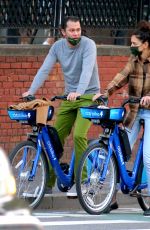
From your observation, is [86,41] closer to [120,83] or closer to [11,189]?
[120,83]

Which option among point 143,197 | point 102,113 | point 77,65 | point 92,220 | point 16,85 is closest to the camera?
point 92,220

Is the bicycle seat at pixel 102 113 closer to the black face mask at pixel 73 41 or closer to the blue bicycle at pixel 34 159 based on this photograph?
the blue bicycle at pixel 34 159

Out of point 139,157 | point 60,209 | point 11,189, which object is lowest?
point 60,209

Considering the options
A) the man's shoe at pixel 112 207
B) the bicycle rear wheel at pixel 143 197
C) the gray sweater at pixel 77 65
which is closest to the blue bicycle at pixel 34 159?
the gray sweater at pixel 77 65

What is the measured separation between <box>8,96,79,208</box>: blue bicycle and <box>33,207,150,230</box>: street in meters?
0.29

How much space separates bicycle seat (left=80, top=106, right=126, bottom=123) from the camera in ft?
30.3

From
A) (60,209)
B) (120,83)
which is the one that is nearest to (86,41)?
(120,83)

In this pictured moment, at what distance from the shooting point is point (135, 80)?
9.46 m

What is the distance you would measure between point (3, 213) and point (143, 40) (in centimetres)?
467

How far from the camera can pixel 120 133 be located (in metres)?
9.48

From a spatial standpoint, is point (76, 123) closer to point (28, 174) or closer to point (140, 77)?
point (28, 174)

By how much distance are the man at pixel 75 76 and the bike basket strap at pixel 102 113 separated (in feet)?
1.00

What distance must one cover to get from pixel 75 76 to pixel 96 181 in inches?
46.0

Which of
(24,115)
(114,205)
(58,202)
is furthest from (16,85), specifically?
(114,205)
